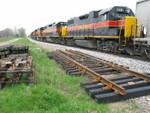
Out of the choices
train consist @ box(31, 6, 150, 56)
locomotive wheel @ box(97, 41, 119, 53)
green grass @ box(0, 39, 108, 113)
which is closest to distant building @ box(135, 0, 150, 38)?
train consist @ box(31, 6, 150, 56)

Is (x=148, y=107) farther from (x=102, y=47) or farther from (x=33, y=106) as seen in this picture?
(x=102, y=47)

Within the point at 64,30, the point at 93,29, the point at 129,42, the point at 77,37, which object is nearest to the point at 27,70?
the point at 129,42

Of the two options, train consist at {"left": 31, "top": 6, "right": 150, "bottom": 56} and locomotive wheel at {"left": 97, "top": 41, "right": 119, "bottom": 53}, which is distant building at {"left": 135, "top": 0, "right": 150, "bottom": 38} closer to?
train consist at {"left": 31, "top": 6, "right": 150, "bottom": 56}

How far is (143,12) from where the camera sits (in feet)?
30.8

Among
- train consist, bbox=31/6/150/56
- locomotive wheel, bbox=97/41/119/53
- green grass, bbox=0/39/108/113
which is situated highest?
train consist, bbox=31/6/150/56

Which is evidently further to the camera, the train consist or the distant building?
the train consist

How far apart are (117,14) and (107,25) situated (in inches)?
43.4

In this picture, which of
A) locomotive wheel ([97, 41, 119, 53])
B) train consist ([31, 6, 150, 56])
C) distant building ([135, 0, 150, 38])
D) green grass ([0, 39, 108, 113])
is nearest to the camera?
green grass ([0, 39, 108, 113])

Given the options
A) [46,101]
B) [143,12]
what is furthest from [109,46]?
[46,101]

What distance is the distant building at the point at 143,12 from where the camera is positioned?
8.98m

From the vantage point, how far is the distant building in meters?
8.98

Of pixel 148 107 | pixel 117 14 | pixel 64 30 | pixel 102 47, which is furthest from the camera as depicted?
pixel 64 30

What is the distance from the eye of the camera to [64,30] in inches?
942

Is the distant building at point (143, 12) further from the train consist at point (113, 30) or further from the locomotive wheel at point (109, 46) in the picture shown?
the locomotive wheel at point (109, 46)
